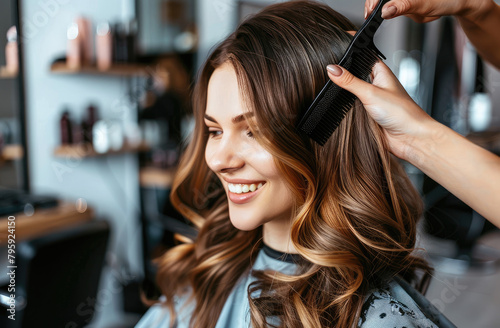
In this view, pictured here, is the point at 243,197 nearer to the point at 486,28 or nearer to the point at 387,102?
the point at 387,102

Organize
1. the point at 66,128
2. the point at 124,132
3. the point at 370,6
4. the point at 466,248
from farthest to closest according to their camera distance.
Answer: the point at 466,248, the point at 124,132, the point at 66,128, the point at 370,6

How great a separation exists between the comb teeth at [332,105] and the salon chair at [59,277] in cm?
97

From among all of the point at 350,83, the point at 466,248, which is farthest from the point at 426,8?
the point at 466,248

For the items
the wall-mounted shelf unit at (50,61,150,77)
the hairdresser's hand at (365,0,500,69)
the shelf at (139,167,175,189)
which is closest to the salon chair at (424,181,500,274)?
the shelf at (139,167,175,189)

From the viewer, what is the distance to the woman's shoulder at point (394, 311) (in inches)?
27.1

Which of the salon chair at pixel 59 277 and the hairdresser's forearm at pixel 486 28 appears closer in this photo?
the hairdresser's forearm at pixel 486 28

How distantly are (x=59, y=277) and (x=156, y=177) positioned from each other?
125 centimetres

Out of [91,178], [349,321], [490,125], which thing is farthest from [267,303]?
[490,125]

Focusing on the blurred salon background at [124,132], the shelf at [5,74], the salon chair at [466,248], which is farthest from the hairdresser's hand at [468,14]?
the salon chair at [466,248]

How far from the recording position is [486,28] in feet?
2.80

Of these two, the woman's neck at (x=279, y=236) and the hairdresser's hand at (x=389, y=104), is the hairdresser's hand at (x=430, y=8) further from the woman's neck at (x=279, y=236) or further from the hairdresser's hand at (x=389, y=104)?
the woman's neck at (x=279, y=236)

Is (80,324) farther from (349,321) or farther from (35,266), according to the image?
(349,321)

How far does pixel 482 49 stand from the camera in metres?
0.92

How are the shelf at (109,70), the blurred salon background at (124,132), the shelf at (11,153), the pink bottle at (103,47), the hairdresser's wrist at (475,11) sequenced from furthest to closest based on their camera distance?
1. the pink bottle at (103,47)
2. the shelf at (109,70)
3. the shelf at (11,153)
4. the blurred salon background at (124,132)
5. the hairdresser's wrist at (475,11)
